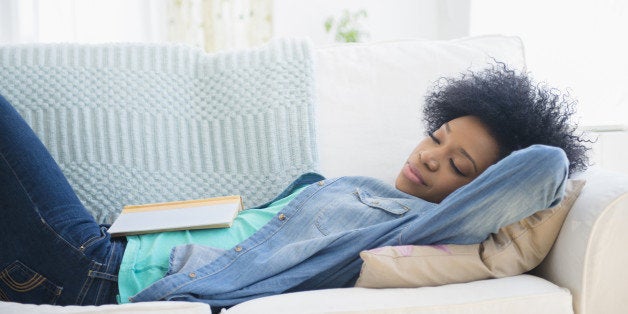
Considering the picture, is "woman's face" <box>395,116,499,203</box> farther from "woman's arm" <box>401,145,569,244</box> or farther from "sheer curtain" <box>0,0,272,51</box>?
"sheer curtain" <box>0,0,272,51</box>

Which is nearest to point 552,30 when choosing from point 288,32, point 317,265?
point 288,32

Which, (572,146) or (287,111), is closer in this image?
(572,146)

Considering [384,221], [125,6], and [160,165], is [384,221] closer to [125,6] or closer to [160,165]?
[160,165]

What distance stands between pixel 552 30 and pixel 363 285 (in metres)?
1.95

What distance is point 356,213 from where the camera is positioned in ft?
4.61

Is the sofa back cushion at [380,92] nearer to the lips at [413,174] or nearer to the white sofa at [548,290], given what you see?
the white sofa at [548,290]

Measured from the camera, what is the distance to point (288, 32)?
352cm

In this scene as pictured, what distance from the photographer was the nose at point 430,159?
1479 millimetres

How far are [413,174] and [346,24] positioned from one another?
6.67 feet

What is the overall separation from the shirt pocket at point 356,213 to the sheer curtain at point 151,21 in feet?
7.01

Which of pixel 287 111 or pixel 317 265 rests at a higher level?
pixel 287 111

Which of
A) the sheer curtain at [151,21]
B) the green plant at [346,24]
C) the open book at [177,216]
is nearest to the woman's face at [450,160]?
the open book at [177,216]

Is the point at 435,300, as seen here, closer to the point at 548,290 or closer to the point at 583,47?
the point at 548,290

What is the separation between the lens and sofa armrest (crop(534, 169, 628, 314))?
1.11 metres
